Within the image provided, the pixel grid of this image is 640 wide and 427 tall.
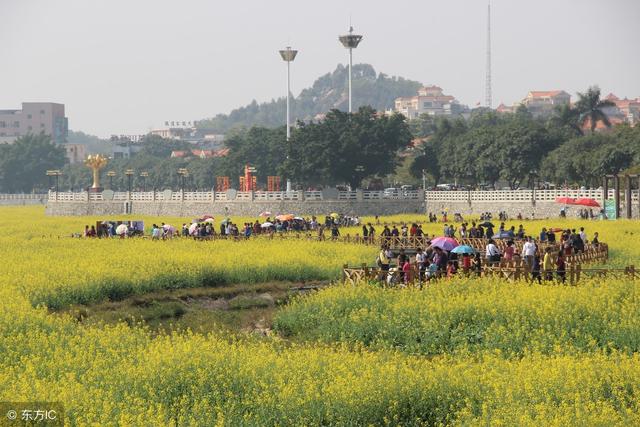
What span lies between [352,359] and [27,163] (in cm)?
16882

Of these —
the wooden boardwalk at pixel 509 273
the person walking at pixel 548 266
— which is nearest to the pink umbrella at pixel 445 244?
the wooden boardwalk at pixel 509 273

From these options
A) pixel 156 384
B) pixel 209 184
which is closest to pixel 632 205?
pixel 156 384

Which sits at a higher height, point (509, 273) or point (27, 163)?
point (27, 163)

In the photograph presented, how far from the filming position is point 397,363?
2461cm

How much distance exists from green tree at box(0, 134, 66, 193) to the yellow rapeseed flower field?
14851 centimetres

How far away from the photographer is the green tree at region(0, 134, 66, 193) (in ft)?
608

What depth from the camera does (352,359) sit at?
24656 mm

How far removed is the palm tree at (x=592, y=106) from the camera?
114375mm

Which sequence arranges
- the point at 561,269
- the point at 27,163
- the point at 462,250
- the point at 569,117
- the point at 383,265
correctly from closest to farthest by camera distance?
the point at 561,269
the point at 383,265
the point at 462,250
the point at 569,117
the point at 27,163

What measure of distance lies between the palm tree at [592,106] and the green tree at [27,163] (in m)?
100

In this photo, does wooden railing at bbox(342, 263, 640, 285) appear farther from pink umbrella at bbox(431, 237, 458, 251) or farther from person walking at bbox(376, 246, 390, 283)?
pink umbrella at bbox(431, 237, 458, 251)

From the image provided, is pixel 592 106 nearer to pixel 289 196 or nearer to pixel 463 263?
pixel 289 196

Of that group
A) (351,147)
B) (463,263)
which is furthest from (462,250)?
(351,147)

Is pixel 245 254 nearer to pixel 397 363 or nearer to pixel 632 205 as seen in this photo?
pixel 397 363
